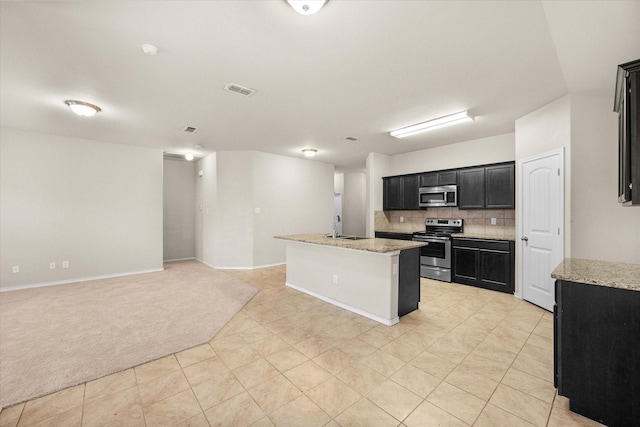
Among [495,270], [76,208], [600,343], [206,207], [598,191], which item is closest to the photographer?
[600,343]

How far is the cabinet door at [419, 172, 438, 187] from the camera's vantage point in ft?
18.3

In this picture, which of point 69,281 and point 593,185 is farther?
point 69,281

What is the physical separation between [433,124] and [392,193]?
2.33 m

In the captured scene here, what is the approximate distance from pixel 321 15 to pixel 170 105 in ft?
8.59

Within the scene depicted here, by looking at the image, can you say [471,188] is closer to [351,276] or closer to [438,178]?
[438,178]

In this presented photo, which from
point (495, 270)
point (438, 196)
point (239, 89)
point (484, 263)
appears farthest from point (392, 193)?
point (239, 89)

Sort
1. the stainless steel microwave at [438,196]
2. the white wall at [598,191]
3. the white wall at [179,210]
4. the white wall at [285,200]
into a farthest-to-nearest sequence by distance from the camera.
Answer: the white wall at [179,210] < the white wall at [285,200] < the stainless steel microwave at [438,196] < the white wall at [598,191]

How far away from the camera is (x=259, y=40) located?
2215mm

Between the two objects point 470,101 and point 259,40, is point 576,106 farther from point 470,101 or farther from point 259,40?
point 259,40

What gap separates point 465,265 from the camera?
15.7ft

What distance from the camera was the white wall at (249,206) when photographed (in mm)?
6234

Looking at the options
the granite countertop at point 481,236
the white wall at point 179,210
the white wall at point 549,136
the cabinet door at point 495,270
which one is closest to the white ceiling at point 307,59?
the white wall at point 549,136

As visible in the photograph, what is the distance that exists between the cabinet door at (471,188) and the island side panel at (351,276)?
8.95ft

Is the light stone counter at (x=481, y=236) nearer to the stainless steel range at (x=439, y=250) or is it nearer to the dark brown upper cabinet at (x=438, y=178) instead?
the stainless steel range at (x=439, y=250)
